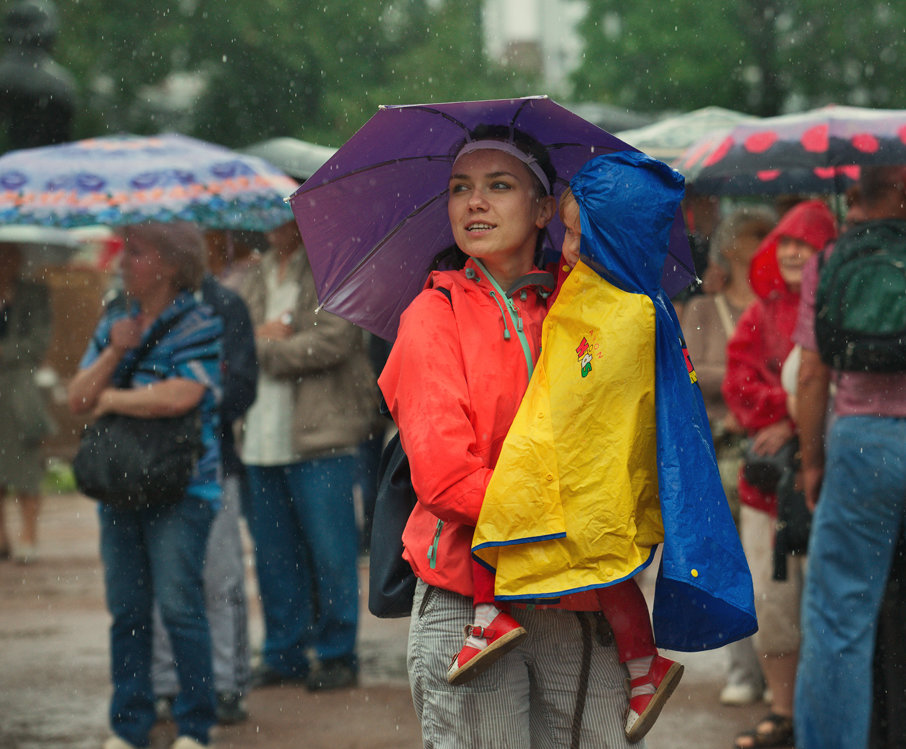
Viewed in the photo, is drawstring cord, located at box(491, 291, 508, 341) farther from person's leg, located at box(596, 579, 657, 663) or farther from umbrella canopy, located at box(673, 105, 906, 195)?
umbrella canopy, located at box(673, 105, 906, 195)

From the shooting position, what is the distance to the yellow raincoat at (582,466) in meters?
2.79

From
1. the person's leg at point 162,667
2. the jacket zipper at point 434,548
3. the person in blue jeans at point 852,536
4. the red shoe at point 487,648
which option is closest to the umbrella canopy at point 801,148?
the person in blue jeans at point 852,536

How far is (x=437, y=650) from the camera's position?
10.00ft

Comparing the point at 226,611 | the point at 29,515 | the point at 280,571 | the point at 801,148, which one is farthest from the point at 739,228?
the point at 29,515

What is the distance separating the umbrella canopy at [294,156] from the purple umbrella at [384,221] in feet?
13.6

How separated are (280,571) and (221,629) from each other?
68 cm

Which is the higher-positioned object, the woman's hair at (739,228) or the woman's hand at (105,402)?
the woman's hair at (739,228)

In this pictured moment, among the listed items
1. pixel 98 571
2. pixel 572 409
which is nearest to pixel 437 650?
pixel 572 409

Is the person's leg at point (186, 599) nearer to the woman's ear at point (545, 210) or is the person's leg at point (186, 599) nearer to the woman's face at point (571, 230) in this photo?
the woman's ear at point (545, 210)

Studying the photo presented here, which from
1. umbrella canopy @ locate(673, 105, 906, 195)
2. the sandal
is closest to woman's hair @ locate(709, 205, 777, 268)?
umbrella canopy @ locate(673, 105, 906, 195)

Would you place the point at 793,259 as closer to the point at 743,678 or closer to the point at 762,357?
the point at 762,357

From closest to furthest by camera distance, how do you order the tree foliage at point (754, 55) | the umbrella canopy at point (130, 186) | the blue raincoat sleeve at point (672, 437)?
the blue raincoat sleeve at point (672, 437), the umbrella canopy at point (130, 186), the tree foliage at point (754, 55)

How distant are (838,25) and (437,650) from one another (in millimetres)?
21270

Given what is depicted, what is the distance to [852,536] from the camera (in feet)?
15.6
